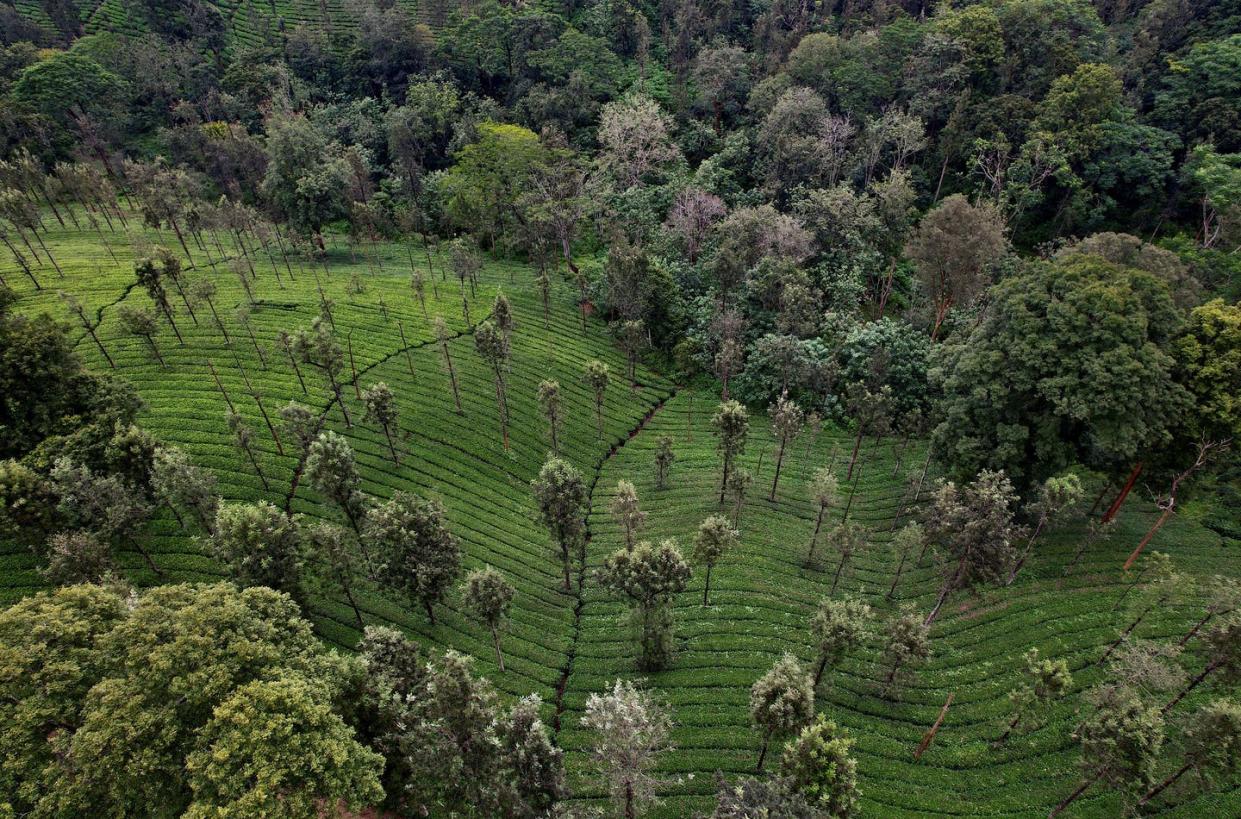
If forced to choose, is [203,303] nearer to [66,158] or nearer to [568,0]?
[66,158]

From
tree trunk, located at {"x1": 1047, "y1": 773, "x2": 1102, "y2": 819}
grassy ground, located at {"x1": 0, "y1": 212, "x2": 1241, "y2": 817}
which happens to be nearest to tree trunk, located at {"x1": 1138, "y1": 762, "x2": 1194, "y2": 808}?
grassy ground, located at {"x1": 0, "y1": 212, "x2": 1241, "y2": 817}

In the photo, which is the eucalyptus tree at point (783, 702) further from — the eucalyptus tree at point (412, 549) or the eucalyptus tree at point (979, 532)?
the eucalyptus tree at point (412, 549)

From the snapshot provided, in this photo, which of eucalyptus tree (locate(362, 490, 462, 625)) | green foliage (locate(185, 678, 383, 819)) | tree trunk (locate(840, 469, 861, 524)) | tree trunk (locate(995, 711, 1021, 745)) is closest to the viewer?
green foliage (locate(185, 678, 383, 819))

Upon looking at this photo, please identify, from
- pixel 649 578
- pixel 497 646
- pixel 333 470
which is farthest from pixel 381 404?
pixel 649 578

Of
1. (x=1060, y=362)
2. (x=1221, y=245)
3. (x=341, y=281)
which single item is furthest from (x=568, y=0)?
(x=1060, y=362)

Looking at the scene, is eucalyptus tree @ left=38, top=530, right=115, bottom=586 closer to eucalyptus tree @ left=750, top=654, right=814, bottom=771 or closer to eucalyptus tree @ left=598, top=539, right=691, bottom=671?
eucalyptus tree @ left=598, top=539, right=691, bottom=671

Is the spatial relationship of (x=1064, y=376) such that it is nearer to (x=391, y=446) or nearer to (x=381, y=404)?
(x=381, y=404)

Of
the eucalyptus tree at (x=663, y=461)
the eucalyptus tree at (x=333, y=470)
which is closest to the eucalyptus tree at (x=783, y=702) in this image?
the eucalyptus tree at (x=663, y=461)
